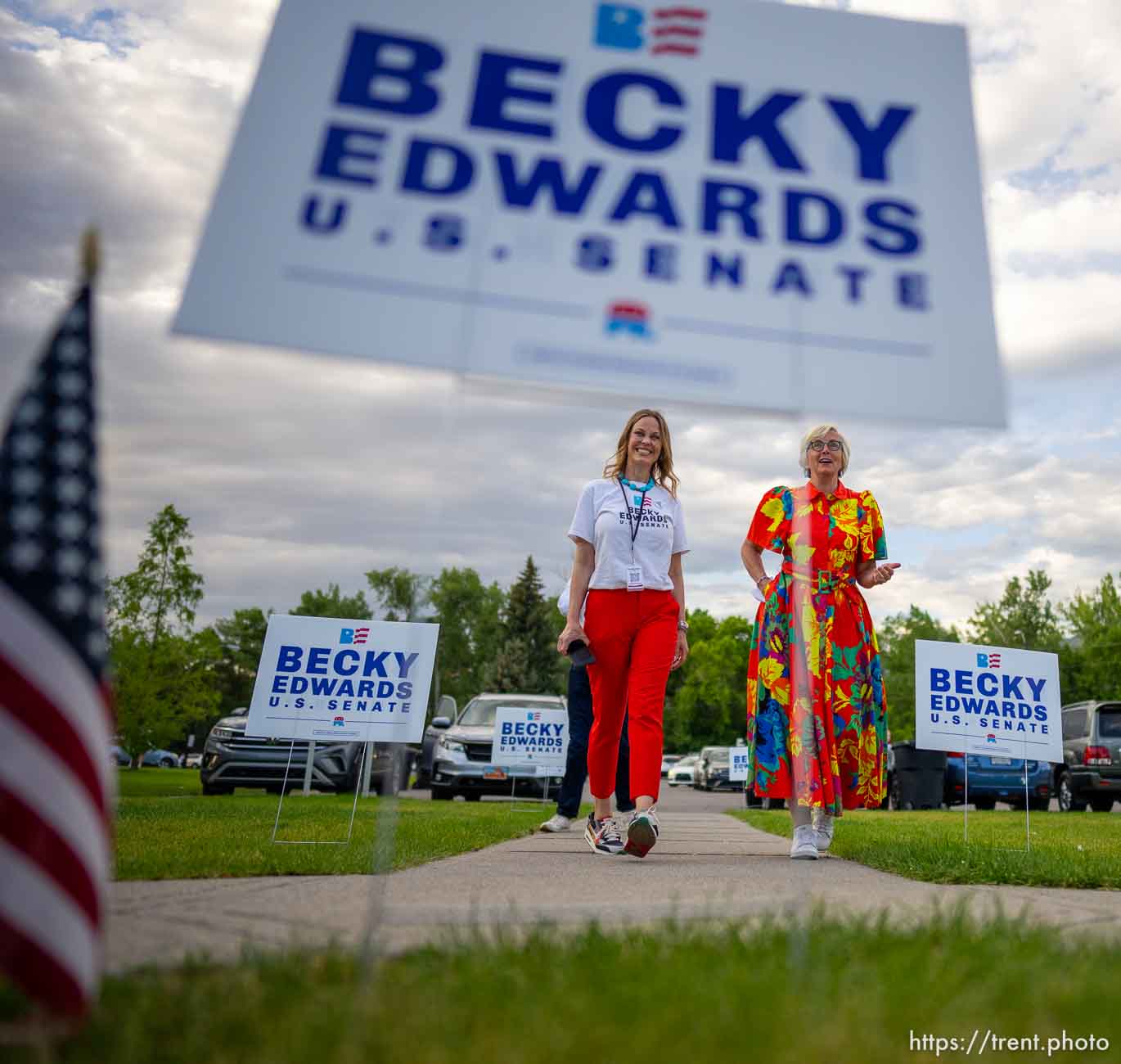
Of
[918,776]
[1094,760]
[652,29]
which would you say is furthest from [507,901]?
[1094,760]

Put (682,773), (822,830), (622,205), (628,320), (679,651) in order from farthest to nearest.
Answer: (682,773)
(679,651)
(822,830)
(622,205)
(628,320)

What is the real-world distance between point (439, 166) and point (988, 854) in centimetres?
392

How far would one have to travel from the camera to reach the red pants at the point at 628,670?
4824 mm

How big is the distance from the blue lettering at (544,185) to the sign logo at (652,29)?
48 cm

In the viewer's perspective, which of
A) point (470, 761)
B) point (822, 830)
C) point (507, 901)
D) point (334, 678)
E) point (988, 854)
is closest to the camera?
point (507, 901)

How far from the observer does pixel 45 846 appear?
5.26 ft

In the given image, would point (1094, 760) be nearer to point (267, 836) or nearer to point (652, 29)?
point (267, 836)

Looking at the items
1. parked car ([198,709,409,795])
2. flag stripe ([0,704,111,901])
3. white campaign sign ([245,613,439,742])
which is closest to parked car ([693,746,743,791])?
parked car ([198,709,409,795])

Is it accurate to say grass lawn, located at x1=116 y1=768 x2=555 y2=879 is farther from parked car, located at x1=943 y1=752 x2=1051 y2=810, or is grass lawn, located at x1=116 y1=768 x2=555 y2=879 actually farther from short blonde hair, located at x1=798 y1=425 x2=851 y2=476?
parked car, located at x1=943 y1=752 x2=1051 y2=810

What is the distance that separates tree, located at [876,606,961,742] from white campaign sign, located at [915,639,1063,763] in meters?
50.7

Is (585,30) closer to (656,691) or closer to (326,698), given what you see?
(656,691)

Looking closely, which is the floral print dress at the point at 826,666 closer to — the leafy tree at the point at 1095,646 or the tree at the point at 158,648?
the tree at the point at 158,648

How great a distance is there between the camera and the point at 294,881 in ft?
11.4

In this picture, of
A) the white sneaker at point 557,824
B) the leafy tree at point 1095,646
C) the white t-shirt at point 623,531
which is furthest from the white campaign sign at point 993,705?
the leafy tree at point 1095,646
